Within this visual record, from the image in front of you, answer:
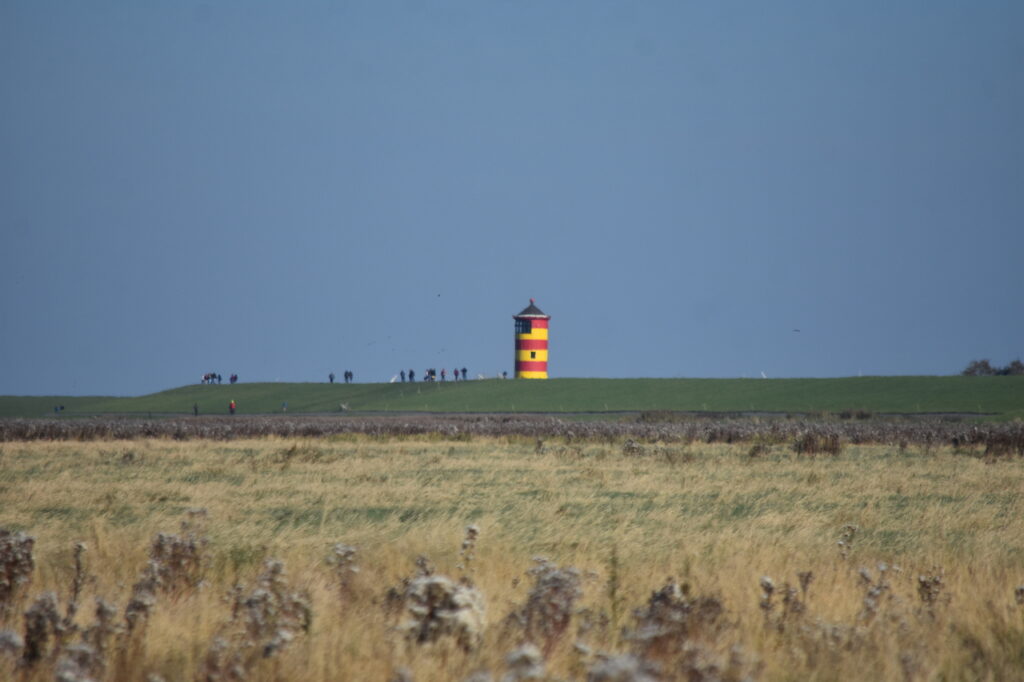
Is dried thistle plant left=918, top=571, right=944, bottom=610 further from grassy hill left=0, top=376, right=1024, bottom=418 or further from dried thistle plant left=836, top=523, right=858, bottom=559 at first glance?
grassy hill left=0, top=376, right=1024, bottom=418

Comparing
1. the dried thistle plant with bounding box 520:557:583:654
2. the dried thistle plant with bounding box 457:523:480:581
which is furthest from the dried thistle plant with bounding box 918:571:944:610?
the dried thistle plant with bounding box 457:523:480:581

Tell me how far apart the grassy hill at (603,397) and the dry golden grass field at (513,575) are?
188 feet

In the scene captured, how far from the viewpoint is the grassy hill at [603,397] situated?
82500 mm

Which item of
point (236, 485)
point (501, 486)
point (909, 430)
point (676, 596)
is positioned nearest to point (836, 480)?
point (501, 486)

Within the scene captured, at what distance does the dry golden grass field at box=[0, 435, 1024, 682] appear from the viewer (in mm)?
7473

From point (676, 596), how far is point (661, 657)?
112cm

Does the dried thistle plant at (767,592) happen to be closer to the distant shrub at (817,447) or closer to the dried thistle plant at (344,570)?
the dried thistle plant at (344,570)

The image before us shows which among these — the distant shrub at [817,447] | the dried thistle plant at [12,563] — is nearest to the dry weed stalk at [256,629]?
the dried thistle plant at [12,563]

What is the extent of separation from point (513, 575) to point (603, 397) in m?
86.8

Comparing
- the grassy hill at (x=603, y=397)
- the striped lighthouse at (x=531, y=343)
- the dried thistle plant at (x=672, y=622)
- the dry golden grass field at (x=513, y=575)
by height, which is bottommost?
the dry golden grass field at (x=513, y=575)

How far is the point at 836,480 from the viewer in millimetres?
23469

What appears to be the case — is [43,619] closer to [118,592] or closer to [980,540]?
[118,592]

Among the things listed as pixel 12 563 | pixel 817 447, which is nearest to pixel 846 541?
pixel 12 563

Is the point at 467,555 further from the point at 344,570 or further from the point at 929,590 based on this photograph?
the point at 929,590
